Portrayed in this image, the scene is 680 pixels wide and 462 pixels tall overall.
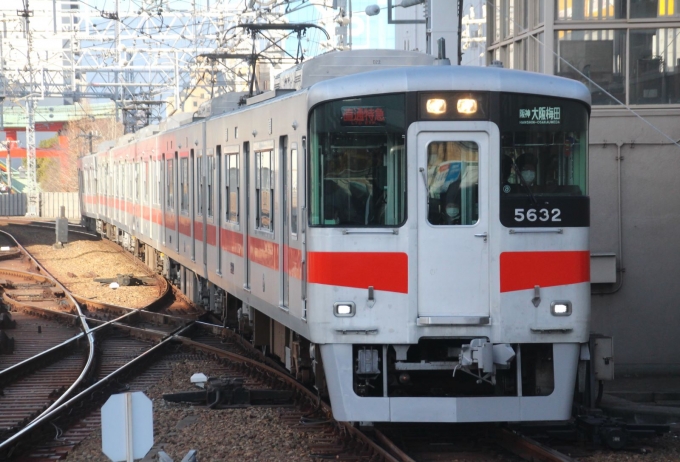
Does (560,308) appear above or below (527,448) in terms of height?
above

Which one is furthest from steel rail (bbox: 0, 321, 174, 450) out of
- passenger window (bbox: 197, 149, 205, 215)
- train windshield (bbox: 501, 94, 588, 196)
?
train windshield (bbox: 501, 94, 588, 196)

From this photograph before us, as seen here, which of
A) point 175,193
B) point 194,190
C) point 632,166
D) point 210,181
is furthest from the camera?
point 175,193

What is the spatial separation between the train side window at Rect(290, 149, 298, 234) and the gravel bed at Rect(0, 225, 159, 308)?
32.6 ft

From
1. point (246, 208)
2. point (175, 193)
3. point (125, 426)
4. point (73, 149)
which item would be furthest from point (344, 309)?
point (73, 149)

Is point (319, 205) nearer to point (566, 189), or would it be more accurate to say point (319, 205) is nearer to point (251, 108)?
point (566, 189)

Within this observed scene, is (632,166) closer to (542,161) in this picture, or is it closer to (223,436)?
(542,161)

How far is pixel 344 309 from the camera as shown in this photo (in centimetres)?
729

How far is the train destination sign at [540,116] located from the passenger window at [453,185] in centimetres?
41

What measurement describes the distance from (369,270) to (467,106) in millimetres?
1318

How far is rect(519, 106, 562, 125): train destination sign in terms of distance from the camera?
7375mm

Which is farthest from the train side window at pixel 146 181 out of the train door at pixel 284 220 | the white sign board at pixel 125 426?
the white sign board at pixel 125 426

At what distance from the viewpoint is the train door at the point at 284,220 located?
856 cm

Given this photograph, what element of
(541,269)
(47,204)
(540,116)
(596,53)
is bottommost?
(47,204)

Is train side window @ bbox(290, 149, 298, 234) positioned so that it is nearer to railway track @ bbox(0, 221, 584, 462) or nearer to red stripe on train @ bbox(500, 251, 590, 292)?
railway track @ bbox(0, 221, 584, 462)
